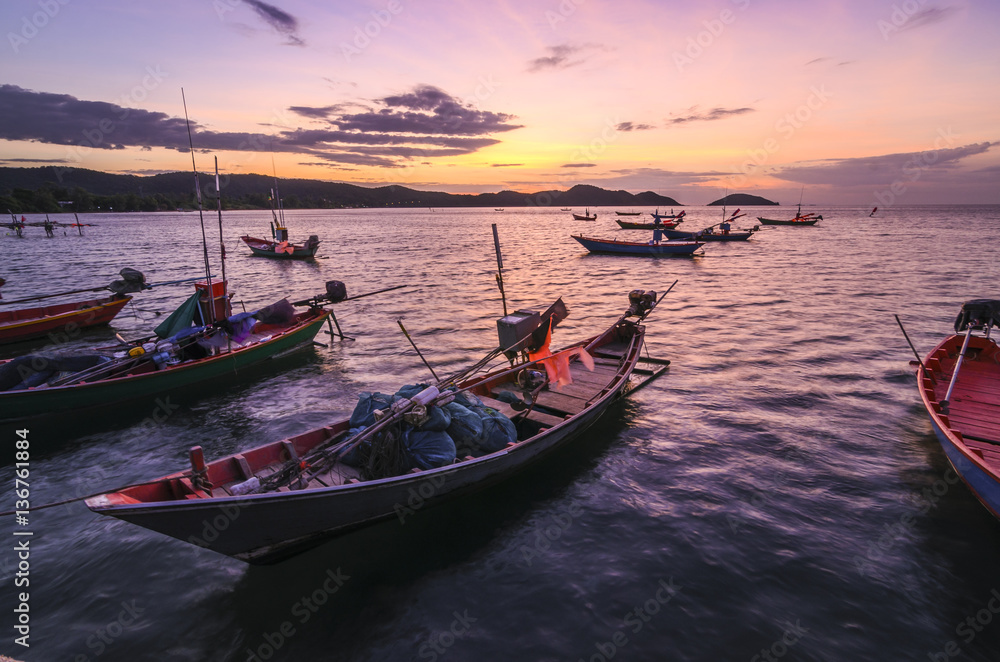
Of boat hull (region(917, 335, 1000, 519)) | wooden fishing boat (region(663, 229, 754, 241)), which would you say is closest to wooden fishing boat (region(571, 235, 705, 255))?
wooden fishing boat (region(663, 229, 754, 241))

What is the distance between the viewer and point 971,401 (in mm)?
10398

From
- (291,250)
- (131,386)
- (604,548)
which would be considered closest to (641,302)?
(604,548)

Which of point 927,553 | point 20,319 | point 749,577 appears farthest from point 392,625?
point 20,319

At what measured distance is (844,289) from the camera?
102 ft

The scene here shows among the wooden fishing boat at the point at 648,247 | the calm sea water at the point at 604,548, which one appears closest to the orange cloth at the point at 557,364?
the calm sea water at the point at 604,548

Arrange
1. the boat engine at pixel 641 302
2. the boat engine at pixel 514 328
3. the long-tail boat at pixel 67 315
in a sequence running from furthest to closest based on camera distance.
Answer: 1. the long-tail boat at pixel 67 315
2. the boat engine at pixel 641 302
3. the boat engine at pixel 514 328

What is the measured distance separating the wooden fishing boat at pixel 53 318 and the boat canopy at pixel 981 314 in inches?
1222

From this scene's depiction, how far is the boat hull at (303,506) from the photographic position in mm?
5594

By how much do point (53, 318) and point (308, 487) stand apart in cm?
2046

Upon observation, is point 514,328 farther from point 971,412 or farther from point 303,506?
point 971,412

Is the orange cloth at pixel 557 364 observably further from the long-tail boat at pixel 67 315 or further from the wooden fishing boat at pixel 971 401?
the long-tail boat at pixel 67 315

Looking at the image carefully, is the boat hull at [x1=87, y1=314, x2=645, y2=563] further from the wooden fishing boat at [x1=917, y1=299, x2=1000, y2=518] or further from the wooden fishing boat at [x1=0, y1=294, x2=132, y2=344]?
the wooden fishing boat at [x1=0, y1=294, x2=132, y2=344]

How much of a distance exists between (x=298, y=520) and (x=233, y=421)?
7.94 m

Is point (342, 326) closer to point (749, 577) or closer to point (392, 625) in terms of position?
point (392, 625)
